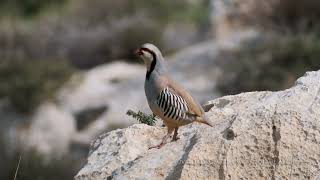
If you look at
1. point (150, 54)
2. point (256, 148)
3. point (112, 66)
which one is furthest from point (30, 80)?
point (256, 148)

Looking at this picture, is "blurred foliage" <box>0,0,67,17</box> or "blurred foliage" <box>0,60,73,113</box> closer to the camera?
"blurred foliage" <box>0,60,73,113</box>

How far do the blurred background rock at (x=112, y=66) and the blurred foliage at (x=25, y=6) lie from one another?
321 centimetres

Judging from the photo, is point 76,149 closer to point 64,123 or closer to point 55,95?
point 64,123

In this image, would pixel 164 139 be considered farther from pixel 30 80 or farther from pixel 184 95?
pixel 30 80

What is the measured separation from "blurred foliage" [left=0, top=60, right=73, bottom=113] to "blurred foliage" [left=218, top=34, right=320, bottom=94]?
4506mm

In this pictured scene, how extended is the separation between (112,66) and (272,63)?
605cm

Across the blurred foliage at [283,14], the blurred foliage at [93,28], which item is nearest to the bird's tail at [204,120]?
the blurred foliage at [283,14]

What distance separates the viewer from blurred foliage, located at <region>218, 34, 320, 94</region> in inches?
924

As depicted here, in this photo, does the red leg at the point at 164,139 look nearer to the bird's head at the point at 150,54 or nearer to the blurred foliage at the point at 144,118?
the bird's head at the point at 150,54

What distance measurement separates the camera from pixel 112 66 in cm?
2933

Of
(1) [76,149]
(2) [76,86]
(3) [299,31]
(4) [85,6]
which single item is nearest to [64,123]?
(1) [76,149]

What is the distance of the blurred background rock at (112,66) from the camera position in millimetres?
22641

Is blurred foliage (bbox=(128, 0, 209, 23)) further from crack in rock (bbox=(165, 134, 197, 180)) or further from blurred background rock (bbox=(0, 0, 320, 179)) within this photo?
crack in rock (bbox=(165, 134, 197, 180))

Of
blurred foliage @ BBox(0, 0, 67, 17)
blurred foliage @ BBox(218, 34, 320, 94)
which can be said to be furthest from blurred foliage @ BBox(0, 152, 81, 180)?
blurred foliage @ BBox(0, 0, 67, 17)
